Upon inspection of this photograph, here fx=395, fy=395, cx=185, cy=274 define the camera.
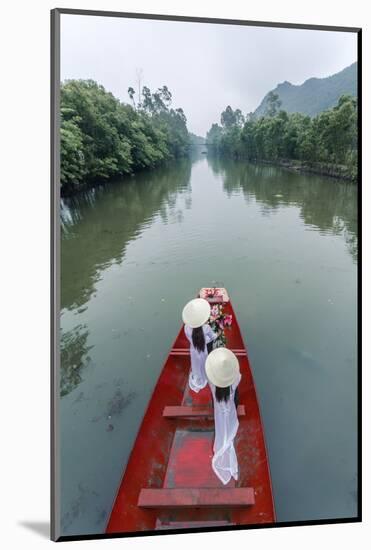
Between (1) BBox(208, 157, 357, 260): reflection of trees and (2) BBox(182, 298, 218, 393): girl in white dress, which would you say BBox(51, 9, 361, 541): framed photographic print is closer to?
(2) BBox(182, 298, 218, 393): girl in white dress

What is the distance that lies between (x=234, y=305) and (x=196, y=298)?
94cm

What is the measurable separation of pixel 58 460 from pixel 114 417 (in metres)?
0.85

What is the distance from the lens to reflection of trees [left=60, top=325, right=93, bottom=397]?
2875 millimetres

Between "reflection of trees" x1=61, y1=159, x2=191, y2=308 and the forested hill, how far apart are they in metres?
1.15

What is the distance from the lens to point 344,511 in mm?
2041

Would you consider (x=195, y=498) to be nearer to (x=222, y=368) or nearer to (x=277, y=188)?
(x=222, y=368)

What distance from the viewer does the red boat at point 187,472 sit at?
1808 mm

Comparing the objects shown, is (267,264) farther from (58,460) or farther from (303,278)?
(58,460)

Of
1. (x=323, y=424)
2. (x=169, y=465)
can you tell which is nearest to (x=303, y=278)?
(x=323, y=424)

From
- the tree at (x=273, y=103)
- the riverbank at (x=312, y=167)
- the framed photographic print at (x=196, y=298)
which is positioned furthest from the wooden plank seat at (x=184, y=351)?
the tree at (x=273, y=103)

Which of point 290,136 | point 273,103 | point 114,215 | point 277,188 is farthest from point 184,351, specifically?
point 277,188

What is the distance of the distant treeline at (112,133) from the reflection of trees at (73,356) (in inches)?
50.3

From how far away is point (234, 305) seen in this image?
3996 millimetres

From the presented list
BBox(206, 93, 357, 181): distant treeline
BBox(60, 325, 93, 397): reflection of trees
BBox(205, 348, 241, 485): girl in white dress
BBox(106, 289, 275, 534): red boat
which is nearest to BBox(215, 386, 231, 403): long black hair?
BBox(205, 348, 241, 485): girl in white dress
